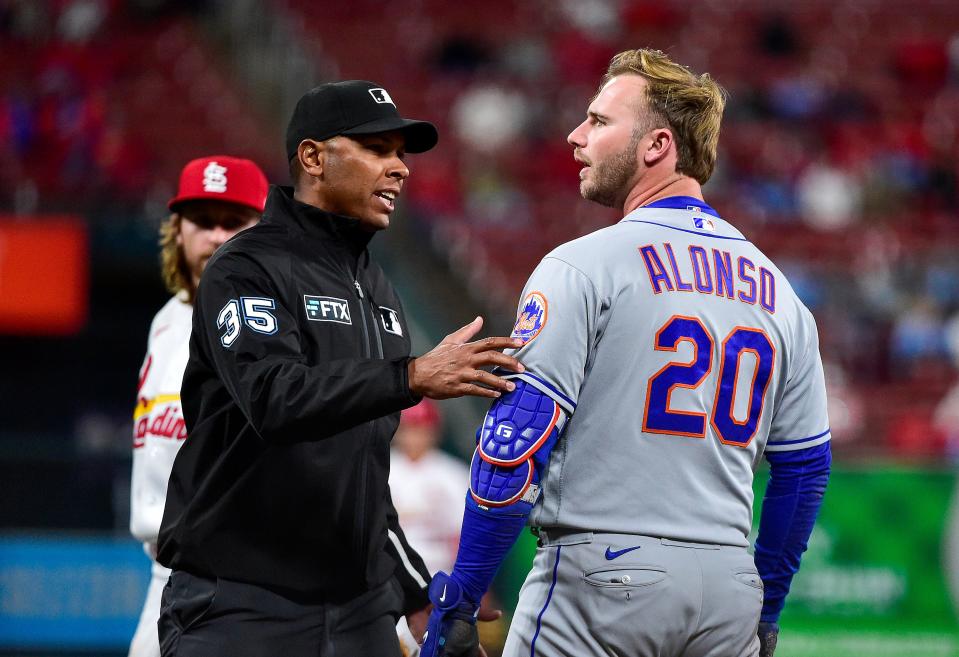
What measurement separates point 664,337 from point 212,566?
1.26 metres

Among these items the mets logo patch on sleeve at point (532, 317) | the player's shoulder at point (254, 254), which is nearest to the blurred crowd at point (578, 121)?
the player's shoulder at point (254, 254)

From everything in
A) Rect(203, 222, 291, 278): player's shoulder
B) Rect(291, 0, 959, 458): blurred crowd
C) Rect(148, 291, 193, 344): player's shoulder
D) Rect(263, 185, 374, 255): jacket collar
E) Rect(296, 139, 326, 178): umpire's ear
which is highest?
Rect(291, 0, 959, 458): blurred crowd

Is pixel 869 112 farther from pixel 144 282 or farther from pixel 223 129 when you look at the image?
pixel 144 282

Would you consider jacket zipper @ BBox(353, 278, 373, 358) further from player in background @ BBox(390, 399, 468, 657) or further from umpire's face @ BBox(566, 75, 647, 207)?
player in background @ BBox(390, 399, 468, 657)

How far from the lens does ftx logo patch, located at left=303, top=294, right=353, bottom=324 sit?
10.7 feet

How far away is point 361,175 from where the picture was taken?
342 centimetres

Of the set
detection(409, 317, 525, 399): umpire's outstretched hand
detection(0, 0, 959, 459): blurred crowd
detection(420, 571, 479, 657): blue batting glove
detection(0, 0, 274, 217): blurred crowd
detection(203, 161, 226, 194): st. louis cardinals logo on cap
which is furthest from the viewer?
detection(0, 0, 959, 459): blurred crowd

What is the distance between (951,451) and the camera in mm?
11578

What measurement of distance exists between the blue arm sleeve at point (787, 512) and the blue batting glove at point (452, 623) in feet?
2.89

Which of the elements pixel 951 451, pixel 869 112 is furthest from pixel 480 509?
pixel 869 112

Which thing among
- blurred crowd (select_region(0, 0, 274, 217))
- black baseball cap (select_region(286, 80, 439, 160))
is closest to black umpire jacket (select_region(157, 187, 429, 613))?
black baseball cap (select_region(286, 80, 439, 160))

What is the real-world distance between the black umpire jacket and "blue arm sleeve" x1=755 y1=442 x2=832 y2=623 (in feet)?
3.45

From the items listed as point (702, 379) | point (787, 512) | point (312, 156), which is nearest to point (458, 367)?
point (702, 379)

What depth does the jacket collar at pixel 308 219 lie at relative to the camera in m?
3.42
